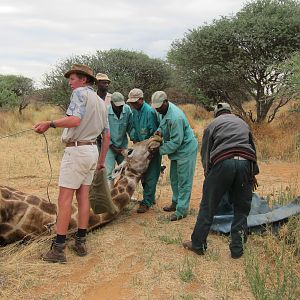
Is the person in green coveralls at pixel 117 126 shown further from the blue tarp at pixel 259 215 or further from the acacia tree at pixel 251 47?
the acacia tree at pixel 251 47

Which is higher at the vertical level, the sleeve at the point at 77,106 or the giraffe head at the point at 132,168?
the sleeve at the point at 77,106

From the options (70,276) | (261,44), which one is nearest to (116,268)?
(70,276)

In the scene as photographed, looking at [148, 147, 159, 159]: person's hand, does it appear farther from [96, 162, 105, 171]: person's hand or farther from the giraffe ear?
[96, 162, 105, 171]: person's hand

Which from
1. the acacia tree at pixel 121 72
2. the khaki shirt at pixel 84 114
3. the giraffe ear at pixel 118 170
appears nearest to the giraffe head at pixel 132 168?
the giraffe ear at pixel 118 170

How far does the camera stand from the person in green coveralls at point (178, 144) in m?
5.27

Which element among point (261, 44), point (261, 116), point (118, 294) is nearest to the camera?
point (118, 294)

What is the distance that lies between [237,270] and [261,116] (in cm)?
917

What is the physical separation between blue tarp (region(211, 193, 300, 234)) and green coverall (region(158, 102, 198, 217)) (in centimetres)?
54

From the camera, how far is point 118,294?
11.6 ft

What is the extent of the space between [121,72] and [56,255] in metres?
14.4

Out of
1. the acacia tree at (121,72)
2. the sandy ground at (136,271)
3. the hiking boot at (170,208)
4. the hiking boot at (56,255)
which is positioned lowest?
the sandy ground at (136,271)

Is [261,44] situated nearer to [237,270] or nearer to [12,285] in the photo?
[237,270]

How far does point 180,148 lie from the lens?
17.8ft

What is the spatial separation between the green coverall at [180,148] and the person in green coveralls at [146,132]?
317 millimetres
